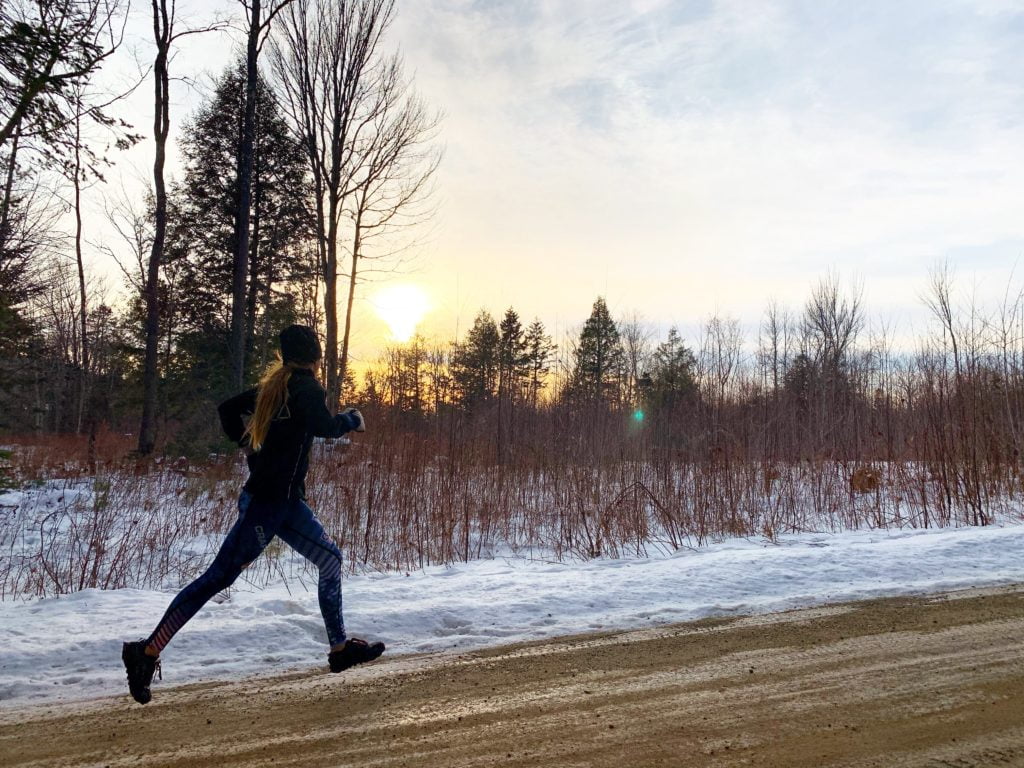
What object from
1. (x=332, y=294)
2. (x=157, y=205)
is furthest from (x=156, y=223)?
(x=332, y=294)

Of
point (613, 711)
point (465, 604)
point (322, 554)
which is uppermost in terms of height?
point (322, 554)

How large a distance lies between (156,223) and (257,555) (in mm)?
13864

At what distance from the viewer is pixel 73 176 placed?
10312 millimetres

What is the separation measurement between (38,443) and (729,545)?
2306 cm

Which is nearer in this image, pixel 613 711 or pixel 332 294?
pixel 613 711

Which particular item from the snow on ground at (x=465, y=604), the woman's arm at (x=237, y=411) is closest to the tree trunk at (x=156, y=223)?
the snow on ground at (x=465, y=604)

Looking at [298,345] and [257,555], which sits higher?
[298,345]

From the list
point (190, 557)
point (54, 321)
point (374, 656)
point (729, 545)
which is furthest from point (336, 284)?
point (54, 321)

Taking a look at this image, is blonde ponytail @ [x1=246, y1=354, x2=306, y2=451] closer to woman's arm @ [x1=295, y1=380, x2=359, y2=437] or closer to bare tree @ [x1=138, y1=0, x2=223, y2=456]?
woman's arm @ [x1=295, y1=380, x2=359, y2=437]

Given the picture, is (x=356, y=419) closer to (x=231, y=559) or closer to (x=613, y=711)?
(x=231, y=559)

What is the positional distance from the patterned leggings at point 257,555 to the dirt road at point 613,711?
0.36 m

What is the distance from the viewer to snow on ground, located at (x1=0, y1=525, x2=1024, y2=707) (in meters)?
3.73

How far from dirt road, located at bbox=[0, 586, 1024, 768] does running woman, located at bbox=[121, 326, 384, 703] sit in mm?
290

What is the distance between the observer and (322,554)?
11.5 ft
